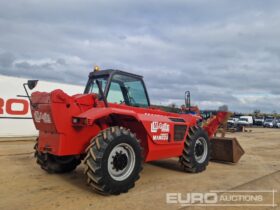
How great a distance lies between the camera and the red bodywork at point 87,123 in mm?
6082

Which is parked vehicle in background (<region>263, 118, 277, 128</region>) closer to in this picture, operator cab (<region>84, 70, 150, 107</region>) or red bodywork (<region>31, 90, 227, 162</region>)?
red bodywork (<region>31, 90, 227, 162</region>)

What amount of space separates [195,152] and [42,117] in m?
4.21

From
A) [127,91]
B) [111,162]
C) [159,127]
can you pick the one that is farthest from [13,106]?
[111,162]

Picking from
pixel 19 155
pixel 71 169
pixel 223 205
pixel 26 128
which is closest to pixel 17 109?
pixel 26 128

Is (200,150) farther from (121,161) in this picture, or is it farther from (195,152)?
(121,161)

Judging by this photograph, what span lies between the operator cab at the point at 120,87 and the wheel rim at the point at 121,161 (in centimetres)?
131

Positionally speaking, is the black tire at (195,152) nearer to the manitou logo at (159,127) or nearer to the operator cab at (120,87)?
the manitou logo at (159,127)

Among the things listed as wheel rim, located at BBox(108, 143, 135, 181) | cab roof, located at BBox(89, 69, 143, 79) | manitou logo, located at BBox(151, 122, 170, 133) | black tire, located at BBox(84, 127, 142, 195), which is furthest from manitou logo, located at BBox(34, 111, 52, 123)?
manitou logo, located at BBox(151, 122, 170, 133)

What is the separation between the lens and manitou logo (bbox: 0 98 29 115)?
1675 cm

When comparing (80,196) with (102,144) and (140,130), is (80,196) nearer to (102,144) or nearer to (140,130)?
(102,144)

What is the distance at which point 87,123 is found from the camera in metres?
5.83

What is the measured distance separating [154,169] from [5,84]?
37.8 feet

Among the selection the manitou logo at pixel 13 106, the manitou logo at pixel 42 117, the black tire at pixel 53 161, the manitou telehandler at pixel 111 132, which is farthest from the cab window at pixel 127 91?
the manitou logo at pixel 13 106

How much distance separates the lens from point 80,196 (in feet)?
19.5
